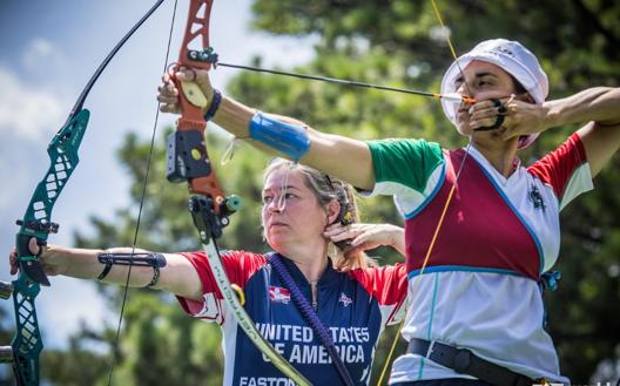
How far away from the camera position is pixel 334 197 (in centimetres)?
417

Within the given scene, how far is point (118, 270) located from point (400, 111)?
7.19 meters

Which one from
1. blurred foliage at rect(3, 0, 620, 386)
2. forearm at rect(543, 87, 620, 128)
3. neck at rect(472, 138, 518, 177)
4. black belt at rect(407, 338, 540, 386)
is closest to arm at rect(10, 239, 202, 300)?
black belt at rect(407, 338, 540, 386)

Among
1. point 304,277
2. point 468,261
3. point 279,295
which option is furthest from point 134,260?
point 468,261

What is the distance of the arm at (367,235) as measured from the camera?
411cm

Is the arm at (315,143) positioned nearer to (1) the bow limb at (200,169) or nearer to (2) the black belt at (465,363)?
(1) the bow limb at (200,169)

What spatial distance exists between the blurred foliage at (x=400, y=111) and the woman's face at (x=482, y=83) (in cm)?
554

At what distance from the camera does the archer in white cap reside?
10.2 feet

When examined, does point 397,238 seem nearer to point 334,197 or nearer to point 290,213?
point 334,197

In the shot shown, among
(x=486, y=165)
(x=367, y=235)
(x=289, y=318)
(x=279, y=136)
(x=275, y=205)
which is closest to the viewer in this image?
(x=279, y=136)

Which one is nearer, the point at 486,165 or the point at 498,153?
the point at 486,165

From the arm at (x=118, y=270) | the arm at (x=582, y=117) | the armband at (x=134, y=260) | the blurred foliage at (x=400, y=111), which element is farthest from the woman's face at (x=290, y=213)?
the blurred foliage at (x=400, y=111)

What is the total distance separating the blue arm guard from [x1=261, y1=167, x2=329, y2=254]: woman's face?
37.1 inches

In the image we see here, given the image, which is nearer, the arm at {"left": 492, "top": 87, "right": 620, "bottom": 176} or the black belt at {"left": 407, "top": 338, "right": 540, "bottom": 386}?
the black belt at {"left": 407, "top": 338, "right": 540, "bottom": 386}

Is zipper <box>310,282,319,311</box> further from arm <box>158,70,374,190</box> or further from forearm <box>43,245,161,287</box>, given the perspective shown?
arm <box>158,70,374,190</box>
